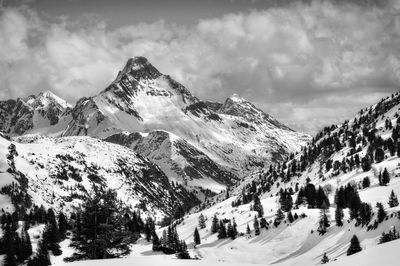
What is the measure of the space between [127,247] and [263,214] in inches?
5584

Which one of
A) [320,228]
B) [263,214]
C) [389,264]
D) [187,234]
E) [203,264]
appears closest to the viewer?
[389,264]

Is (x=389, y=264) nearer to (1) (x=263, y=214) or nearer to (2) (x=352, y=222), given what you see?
(2) (x=352, y=222)

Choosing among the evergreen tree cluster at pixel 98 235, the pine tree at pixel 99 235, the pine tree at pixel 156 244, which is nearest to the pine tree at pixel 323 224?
the pine tree at pixel 156 244

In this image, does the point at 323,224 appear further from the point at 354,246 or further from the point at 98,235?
the point at 98,235

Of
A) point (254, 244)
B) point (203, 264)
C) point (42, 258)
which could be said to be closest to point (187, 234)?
point (254, 244)

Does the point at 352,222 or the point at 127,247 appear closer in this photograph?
the point at 127,247

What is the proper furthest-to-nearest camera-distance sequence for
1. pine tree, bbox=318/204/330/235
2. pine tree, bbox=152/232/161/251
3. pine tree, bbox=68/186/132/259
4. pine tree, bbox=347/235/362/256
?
pine tree, bbox=318/204/330/235, pine tree, bbox=152/232/161/251, pine tree, bbox=347/235/362/256, pine tree, bbox=68/186/132/259

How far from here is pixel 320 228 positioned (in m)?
128

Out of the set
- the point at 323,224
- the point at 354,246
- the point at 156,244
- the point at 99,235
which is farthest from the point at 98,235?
the point at 156,244

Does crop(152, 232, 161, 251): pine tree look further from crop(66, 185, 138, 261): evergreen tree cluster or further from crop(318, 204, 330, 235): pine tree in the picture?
crop(66, 185, 138, 261): evergreen tree cluster

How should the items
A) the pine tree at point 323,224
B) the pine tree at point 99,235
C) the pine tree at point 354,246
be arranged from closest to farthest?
the pine tree at point 99,235 < the pine tree at point 354,246 < the pine tree at point 323,224

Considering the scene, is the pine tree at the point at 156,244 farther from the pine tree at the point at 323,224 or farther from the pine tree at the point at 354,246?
the pine tree at the point at 354,246

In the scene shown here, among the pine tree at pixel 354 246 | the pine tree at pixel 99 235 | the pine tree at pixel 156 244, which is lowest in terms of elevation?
the pine tree at pixel 354 246

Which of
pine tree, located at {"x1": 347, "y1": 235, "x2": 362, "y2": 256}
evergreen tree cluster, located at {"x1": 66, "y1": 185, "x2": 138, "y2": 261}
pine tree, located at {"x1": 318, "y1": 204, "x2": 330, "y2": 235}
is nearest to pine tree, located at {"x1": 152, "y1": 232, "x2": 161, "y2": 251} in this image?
pine tree, located at {"x1": 318, "y1": 204, "x2": 330, "y2": 235}
